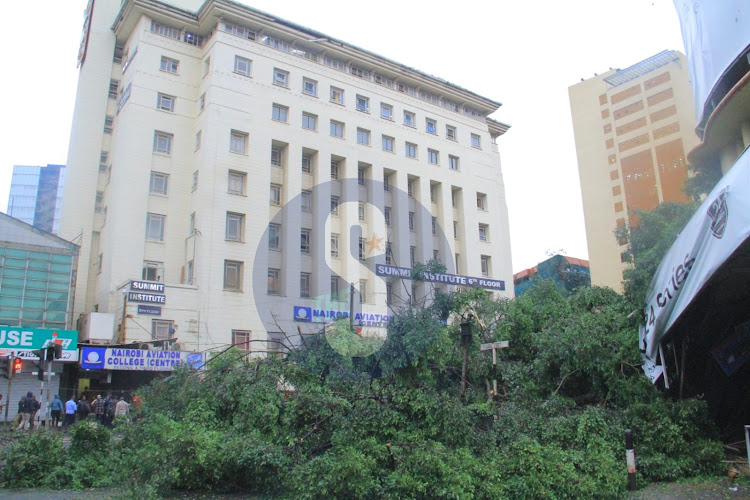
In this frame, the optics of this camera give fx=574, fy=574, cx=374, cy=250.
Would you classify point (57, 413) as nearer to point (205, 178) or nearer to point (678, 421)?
point (205, 178)

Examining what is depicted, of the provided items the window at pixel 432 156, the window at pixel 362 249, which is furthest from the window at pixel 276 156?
the window at pixel 432 156

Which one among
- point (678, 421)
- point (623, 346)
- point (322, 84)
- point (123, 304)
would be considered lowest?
point (678, 421)

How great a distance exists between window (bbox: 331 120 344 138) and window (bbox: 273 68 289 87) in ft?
12.2

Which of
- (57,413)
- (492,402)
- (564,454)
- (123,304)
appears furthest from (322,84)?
(564,454)

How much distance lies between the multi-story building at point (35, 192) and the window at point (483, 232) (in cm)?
8398

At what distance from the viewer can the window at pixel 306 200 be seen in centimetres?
3334

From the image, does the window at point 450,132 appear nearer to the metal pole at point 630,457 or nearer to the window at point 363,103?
the window at point 363,103

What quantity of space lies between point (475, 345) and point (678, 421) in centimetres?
457

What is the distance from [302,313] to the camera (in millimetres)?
30344

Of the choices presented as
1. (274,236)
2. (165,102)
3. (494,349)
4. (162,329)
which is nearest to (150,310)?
(162,329)

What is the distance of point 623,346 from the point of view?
12.2m

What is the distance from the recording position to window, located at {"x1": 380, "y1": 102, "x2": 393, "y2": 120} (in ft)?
126

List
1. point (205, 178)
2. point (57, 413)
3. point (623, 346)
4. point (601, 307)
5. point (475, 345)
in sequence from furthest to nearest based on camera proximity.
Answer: point (205, 178), point (57, 413), point (601, 307), point (475, 345), point (623, 346)

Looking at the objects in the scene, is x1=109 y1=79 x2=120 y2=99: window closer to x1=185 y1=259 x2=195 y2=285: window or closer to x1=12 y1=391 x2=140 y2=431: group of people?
x1=185 y1=259 x2=195 y2=285: window
